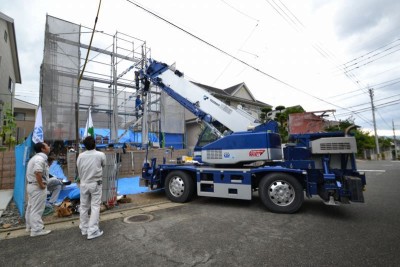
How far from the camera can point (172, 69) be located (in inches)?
314

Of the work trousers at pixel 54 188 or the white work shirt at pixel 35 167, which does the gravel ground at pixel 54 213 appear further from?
the white work shirt at pixel 35 167

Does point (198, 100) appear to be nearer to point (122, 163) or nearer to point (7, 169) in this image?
point (122, 163)

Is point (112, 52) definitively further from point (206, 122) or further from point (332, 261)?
point (332, 261)

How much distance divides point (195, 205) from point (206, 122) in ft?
9.27

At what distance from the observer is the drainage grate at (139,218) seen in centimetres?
466

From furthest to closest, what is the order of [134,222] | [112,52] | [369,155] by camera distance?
[369,155] → [112,52] → [134,222]

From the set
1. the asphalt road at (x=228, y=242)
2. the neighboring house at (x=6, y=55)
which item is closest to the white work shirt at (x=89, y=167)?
the asphalt road at (x=228, y=242)

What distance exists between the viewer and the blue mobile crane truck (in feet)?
16.1

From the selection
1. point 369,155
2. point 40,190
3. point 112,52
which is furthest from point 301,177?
point 369,155

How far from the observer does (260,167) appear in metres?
5.59

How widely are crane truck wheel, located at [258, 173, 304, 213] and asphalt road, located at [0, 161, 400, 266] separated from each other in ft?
0.71

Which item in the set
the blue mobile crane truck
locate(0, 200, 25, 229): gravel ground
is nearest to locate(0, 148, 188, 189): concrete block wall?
the blue mobile crane truck

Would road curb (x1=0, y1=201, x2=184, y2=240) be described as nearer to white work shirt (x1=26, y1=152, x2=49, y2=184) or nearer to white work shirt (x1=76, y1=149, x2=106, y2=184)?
white work shirt (x1=26, y1=152, x2=49, y2=184)

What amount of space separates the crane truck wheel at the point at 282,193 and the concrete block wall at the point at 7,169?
9.16 m
